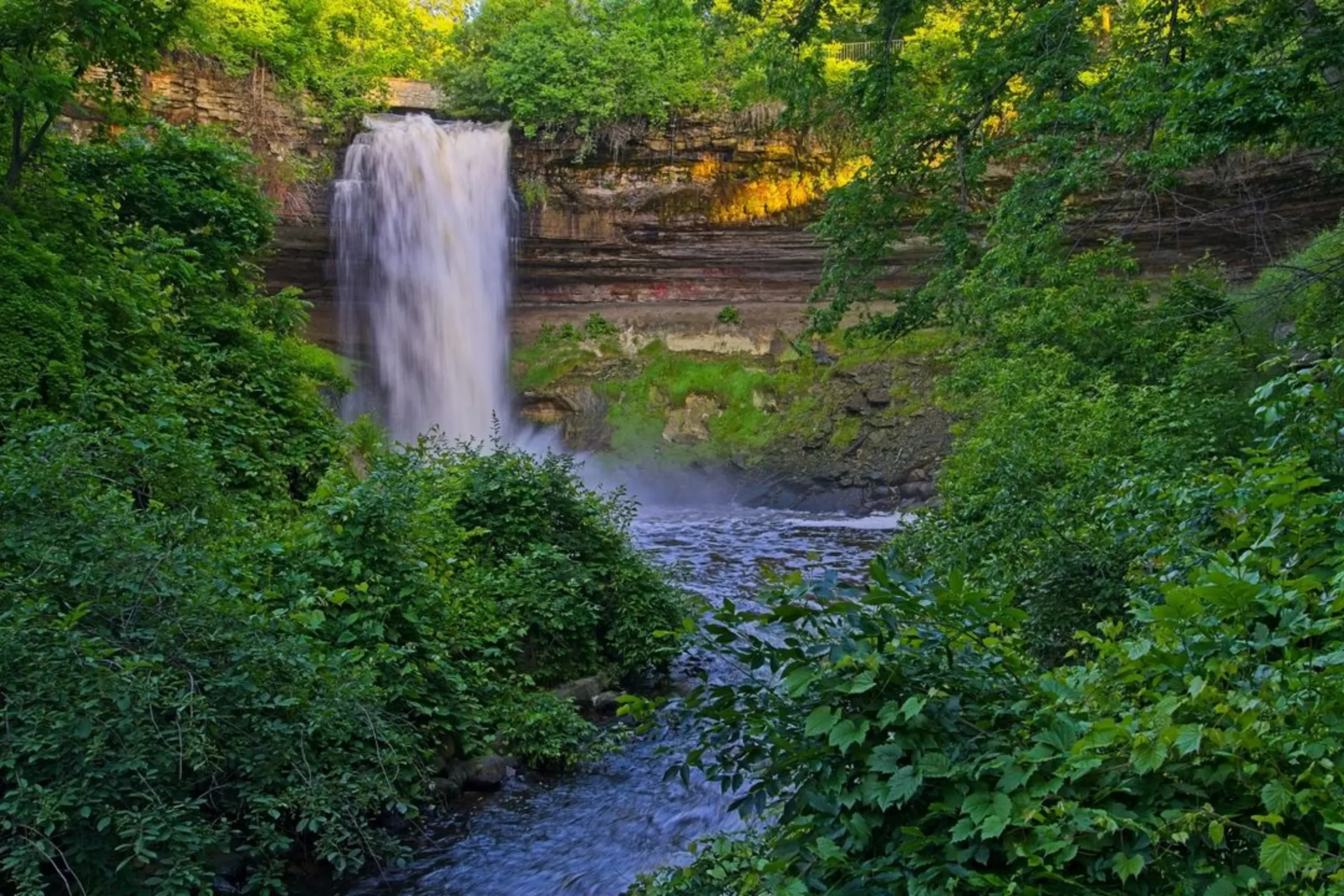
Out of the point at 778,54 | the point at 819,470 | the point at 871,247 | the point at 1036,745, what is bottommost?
the point at 819,470

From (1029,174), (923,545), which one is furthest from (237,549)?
(1029,174)

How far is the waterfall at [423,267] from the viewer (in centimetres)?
2408

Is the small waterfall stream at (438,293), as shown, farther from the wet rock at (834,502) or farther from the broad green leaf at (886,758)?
the broad green leaf at (886,758)

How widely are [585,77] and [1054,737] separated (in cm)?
2501

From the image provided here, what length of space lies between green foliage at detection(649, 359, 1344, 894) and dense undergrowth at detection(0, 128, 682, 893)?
1.91 metres

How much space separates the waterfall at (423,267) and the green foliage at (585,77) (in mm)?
1034

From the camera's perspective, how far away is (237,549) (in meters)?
5.84

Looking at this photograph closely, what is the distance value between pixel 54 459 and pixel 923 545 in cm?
696

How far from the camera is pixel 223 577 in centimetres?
513

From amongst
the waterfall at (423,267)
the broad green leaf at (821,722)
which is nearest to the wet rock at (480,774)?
the broad green leaf at (821,722)

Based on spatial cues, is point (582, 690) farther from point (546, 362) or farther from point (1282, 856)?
point (546, 362)

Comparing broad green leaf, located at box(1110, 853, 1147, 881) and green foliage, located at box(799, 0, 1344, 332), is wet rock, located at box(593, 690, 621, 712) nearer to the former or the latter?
broad green leaf, located at box(1110, 853, 1147, 881)

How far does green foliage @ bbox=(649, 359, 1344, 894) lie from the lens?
7.83ft

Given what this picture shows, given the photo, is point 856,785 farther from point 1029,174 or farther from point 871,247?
point 871,247
